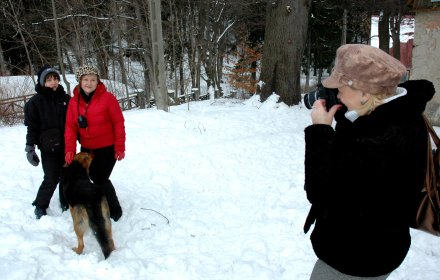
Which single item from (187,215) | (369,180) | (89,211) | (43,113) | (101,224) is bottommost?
(187,215)

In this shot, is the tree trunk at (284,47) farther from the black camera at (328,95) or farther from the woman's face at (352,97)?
the woman's face at (352,97)

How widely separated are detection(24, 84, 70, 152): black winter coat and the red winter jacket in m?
0.28

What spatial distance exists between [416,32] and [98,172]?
7.86 meters

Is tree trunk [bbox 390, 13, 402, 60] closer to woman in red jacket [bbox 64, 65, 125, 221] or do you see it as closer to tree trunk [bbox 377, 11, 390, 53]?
tree trunk [bbox 377, 11, 390, 53]

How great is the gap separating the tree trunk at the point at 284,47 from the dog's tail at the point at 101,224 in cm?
761

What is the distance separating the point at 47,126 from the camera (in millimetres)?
4457

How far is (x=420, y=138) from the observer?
1530 millimetres

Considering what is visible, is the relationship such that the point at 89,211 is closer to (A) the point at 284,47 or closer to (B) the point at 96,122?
(B) the point at 96,122

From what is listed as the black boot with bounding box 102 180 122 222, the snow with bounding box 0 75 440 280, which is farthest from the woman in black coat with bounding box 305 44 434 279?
the black boot with bounding box 102 180 122 222

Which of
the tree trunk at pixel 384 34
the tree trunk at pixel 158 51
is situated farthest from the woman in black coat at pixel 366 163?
the tree trunk at pixel 384 34

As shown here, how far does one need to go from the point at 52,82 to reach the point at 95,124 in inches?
30.2

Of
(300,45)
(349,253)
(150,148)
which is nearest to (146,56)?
(300,45)

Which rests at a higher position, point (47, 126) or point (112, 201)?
point (47, 126)

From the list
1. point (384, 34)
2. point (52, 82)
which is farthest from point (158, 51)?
point (384, 34)
